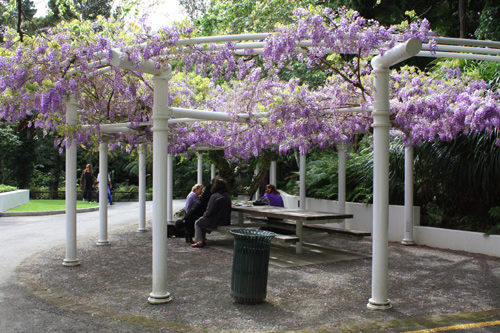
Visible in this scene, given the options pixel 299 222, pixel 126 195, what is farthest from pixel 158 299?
pixel 126 195

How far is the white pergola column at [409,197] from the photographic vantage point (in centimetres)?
1147

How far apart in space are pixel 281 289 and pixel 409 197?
5468 mm

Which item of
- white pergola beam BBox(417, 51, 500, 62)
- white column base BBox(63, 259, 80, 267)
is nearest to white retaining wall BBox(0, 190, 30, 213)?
white column base BBox(63, 259, 80, 267)

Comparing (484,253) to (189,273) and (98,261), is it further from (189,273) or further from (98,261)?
(98,261)

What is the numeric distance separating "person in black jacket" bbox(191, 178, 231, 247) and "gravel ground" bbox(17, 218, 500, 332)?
71 centimetres

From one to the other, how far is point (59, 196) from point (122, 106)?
20730mm

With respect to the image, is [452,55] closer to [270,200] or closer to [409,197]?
[409,197]

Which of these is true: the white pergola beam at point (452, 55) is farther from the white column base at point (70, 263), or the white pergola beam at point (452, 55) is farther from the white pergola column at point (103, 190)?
the white pergola column at point (103, 190)

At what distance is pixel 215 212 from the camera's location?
36.2ft

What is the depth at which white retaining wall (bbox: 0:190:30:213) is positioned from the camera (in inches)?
727

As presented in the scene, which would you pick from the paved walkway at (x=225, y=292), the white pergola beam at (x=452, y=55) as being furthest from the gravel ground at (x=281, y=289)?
the white pergola beam at (x=452, y=55)

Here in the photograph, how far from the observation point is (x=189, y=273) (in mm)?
8250

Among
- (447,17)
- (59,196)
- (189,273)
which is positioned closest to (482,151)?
(189,273)

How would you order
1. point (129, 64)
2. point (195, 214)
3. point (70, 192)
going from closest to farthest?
point (129, 64)
point (70, 192)
point (195, 214)
